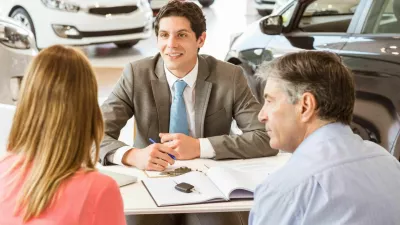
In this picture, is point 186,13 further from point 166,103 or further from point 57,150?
point 57,150

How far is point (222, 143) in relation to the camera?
2.79 meters

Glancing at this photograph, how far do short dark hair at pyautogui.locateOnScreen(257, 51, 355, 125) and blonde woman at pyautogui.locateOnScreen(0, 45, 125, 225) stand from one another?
1.73 feet

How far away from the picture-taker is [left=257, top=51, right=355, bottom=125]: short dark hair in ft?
5.77

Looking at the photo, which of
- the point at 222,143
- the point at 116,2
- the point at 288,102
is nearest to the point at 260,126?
the point at 222,143

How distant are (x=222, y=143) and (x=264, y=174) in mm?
332

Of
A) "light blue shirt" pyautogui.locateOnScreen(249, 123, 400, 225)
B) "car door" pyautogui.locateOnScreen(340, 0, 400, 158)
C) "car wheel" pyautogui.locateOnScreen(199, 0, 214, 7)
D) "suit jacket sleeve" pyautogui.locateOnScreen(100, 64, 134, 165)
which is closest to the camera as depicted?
"light blue shirt" pyautogui.locateOnScreen(249, 123, 400, 225)

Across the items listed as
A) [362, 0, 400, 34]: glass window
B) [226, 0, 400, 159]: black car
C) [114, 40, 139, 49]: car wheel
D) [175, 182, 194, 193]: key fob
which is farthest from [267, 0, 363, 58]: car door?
[114, 40, 139, 49]: car wheel

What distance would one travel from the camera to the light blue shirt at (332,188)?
1579 mm

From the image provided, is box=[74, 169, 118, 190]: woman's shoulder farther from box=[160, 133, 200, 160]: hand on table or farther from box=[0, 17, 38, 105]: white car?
box=[0, 17, 38, 105]: white car

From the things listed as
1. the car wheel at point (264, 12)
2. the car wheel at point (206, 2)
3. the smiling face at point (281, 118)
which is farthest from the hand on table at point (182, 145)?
the car wheel at point (206, 2)

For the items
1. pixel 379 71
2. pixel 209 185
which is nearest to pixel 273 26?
pixel 379 71

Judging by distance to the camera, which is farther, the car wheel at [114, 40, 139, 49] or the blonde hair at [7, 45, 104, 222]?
the car wheel at [114, 40, 139, 49]

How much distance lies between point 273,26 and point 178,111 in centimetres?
228

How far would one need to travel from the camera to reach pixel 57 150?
1.61m
